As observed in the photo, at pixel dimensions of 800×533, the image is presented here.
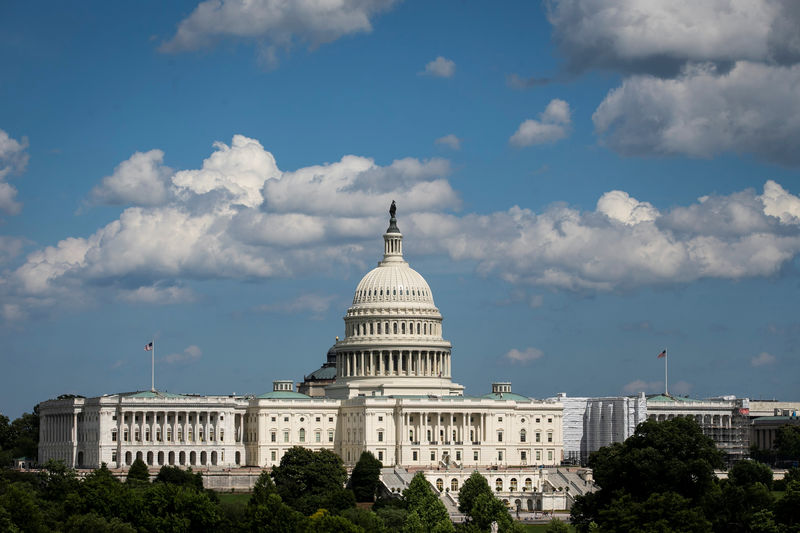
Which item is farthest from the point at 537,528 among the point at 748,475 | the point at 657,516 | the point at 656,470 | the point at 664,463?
the point at 657,516

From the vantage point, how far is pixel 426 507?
170125 mm

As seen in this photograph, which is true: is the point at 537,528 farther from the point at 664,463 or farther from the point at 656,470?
the point at 656,470

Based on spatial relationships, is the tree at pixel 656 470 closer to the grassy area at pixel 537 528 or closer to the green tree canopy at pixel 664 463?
the green tree canopy at pixel 664 463

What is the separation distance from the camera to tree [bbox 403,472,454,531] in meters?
162

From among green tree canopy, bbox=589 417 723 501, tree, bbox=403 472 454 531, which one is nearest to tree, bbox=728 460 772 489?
green tree canopy, bbox=589 417 723 501

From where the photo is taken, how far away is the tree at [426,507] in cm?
16238

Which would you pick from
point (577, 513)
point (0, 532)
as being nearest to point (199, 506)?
point (0, 532)

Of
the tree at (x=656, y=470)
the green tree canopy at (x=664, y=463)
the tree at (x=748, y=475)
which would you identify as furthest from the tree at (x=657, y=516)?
the tree at (x=748, y=475)

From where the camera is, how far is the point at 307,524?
152250 mm

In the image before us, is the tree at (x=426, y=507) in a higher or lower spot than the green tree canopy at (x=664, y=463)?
lower

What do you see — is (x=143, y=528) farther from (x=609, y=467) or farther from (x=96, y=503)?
(x=609, y=467)

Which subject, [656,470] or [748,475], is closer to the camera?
[656,470]

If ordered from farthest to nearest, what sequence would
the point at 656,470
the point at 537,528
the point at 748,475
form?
the point at 748,475 → the point at 537,528 → the point at 656,470

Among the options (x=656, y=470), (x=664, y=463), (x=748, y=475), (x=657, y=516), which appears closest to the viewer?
(x=657, y=516)
